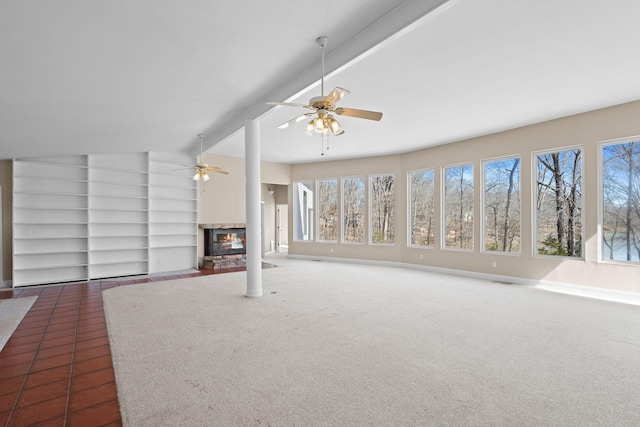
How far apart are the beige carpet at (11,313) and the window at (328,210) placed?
22.3ft

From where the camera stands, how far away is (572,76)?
4.04 meters

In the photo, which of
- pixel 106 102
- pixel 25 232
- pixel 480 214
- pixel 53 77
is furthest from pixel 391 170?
pixel 25 232

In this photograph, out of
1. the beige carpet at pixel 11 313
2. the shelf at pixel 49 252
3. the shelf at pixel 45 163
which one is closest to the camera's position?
the beige carpet at pixel 11 313

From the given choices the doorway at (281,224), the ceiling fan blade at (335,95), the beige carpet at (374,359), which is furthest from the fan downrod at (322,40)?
the doorway at (281,224)

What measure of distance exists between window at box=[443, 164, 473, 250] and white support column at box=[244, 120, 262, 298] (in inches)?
189

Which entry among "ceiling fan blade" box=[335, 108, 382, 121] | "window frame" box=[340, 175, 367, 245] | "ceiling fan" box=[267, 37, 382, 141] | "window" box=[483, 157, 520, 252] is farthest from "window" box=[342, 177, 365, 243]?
"ceiling fan blade" box=[335, 108, 382, 121]

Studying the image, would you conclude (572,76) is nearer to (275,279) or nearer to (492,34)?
(492,34)

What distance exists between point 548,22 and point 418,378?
11.1 feet

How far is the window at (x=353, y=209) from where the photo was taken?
9344 millimetres

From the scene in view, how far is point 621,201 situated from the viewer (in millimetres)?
5203

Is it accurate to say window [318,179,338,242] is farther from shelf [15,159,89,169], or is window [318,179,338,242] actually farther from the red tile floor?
the red tile floor

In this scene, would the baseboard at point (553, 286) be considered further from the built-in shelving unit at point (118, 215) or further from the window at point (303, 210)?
the built-in shelving unit at point (118, 215)

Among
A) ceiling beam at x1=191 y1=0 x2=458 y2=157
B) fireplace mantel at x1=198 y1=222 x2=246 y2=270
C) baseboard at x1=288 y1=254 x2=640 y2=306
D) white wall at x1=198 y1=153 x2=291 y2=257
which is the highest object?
ceiling beam at x1=191 y1=0 x2=458 y2=157

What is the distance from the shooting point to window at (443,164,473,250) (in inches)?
287
